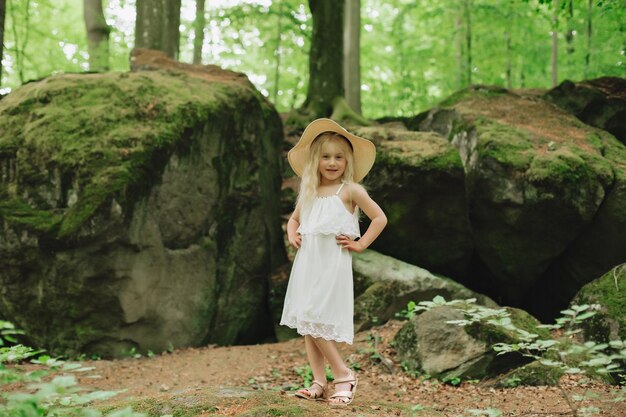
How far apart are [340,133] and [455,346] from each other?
275cm

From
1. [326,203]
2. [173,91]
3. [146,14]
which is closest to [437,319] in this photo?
[326,203]

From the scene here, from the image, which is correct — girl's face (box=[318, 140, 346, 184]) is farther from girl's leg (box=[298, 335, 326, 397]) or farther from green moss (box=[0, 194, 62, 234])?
green moss (box=[0, 194, 62, 234])

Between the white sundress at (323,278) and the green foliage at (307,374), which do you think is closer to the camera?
the white sundress at (323,278)

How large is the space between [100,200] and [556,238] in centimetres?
609

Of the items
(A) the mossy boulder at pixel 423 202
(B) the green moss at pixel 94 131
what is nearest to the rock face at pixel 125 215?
(B) the green moss at pixel 94 131

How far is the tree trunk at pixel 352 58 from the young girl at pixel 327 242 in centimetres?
961

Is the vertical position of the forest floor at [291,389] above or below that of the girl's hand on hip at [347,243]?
below

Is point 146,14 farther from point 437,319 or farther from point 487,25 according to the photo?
point 487,25

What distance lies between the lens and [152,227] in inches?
271

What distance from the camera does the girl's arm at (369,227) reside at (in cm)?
419

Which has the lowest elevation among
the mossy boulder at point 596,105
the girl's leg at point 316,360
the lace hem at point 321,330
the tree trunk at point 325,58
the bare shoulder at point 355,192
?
the girl's leg at point 316,360

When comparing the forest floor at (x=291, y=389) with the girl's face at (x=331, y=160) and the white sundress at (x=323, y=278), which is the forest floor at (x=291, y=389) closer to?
the white sundress at (x=323, y=278)

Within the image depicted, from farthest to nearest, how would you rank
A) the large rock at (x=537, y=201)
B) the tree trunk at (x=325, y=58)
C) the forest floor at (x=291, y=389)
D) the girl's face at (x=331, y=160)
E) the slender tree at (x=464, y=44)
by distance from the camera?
the slender tree at (x=464, y=44) < the tree trunk at (x=325, y=58) < the large rock at (x=537, y=201) < the girl's face at (x=331, y=160) < the forest floor at (x=291, y=389)

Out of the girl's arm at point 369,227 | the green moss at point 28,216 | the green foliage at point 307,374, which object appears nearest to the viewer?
the girl's arm at point 369,227
